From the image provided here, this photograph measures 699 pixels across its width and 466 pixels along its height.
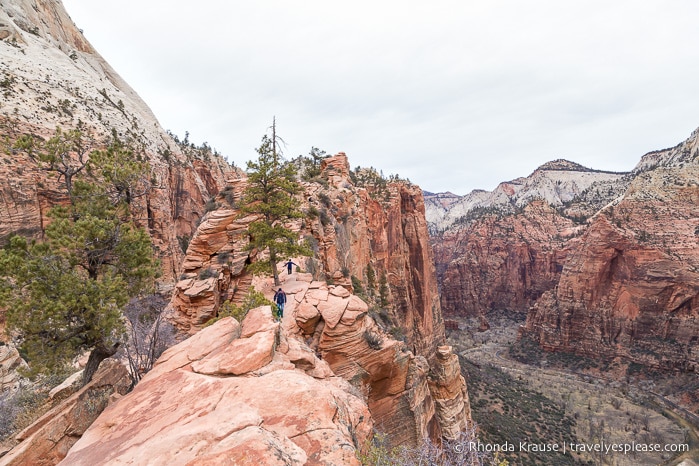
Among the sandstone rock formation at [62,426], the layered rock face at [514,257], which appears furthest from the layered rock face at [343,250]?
the layered rock face at [514,257]

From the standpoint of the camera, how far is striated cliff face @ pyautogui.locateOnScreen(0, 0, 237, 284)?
2319 cm

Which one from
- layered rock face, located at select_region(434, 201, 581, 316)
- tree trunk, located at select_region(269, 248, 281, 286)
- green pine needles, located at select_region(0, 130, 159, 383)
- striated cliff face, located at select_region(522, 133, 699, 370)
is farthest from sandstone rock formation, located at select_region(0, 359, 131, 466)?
layered rock face, located at select_region(434, 201, 581, 316)

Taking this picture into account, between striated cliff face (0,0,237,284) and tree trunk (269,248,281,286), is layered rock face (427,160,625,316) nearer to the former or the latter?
striated cliff face (0,0,237,284)

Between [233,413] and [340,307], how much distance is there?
7557mm

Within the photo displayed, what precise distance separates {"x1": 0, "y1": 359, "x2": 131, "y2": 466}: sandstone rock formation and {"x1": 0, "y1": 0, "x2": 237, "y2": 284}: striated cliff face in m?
8.15

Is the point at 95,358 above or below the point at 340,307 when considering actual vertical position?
below

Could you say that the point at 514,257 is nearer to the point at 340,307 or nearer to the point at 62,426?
the point at 340,307

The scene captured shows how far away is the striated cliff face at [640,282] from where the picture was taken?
186 ft

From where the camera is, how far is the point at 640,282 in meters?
61.4

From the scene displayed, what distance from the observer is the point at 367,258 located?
117ft

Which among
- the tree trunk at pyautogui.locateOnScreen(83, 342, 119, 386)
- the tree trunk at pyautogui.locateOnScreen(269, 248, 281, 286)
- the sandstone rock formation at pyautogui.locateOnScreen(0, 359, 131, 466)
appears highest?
the tree trunk at pyautogui.locateOnScreen(269, 248, 281, 286)

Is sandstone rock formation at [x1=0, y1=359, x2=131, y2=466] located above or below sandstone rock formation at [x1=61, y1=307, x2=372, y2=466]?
below

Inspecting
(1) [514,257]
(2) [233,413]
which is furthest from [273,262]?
(1) [514,257]

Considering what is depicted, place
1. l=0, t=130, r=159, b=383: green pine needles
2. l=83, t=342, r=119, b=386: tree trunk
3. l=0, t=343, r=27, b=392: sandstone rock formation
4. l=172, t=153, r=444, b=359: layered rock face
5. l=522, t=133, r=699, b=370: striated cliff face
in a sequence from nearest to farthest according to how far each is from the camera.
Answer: l=0, t=130, r=159, b=383: green pine needles → l=83, t=342, r=119, b=386: tree trunk → l=0, t=343, r=27, b=392: sandstone rock formation → l=172, t=153, r=444, b=359: layered rock face → l=522, t=133, r=699, b=370: striated cliff face
